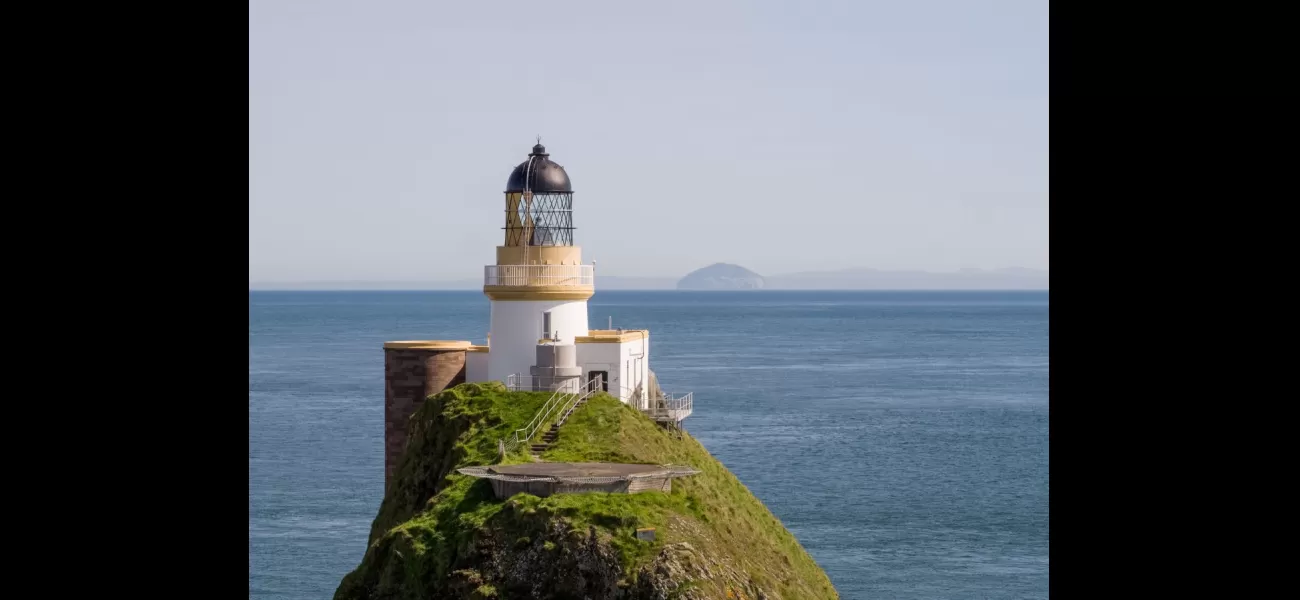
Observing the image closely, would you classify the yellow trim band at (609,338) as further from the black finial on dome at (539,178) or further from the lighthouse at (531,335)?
the black finial on dome at (539,178)

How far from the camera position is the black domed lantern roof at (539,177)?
5072 cm

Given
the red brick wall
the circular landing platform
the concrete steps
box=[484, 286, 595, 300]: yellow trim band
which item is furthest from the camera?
the red brick wall

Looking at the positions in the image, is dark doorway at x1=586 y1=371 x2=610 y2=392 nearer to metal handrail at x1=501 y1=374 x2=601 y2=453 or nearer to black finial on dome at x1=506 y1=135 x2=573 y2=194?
metal handrail at x1=501 y1=374 x2=601 y2=453

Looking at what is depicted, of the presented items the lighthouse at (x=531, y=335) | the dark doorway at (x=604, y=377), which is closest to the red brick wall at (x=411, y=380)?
the lighthouse at (x=531, y=335)

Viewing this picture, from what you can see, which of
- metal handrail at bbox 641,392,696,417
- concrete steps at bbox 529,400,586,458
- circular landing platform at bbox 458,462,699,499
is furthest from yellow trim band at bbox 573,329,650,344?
circular landing platform at bbox 458,462,699,499

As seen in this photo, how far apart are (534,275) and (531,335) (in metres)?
1.76

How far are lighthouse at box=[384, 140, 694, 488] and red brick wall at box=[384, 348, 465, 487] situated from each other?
29 mm

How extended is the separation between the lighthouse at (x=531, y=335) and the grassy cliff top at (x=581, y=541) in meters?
5.18

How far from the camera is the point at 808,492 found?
81.4 m

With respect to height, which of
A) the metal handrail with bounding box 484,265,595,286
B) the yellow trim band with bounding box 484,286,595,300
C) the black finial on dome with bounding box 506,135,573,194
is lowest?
the yellow trim band with bounding box 484,286,595,300

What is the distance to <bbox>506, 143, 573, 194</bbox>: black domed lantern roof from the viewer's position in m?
50.7
